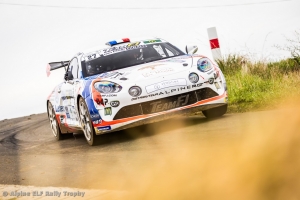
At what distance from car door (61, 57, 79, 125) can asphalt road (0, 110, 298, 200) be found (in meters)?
0.44

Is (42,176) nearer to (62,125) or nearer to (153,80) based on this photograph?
(153,80)

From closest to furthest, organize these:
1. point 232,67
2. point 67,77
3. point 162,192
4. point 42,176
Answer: point 162,192, point 42,176, point 67,77, point 232,67

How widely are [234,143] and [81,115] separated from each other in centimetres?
356

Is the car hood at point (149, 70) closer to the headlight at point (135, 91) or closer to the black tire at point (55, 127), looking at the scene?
the headlight at point (135, 91)

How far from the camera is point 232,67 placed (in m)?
15.9

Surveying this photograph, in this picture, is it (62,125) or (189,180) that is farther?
(62,125)

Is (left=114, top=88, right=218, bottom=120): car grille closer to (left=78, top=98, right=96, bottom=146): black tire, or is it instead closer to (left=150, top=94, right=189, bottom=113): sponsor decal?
(left=150, top=94, right=189, bottom=113): sponsor decal

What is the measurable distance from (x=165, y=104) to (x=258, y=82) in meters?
4.28

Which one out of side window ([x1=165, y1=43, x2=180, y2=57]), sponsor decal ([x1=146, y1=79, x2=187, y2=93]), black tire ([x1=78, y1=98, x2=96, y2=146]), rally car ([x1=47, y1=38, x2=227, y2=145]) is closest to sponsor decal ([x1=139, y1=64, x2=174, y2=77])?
rally car ([x1=47, y1=38, x2=227, y2=145])

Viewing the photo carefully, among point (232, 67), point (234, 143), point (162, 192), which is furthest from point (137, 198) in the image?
point (232, 67)

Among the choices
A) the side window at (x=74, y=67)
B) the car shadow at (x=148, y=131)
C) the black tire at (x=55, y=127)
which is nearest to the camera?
the car shadow at (x=148, y=131)

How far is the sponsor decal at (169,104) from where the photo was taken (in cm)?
921

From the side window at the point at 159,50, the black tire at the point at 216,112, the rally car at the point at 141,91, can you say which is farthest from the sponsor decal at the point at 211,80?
the side window at the point at 159,50

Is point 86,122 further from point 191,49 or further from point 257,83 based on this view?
point 257,83
